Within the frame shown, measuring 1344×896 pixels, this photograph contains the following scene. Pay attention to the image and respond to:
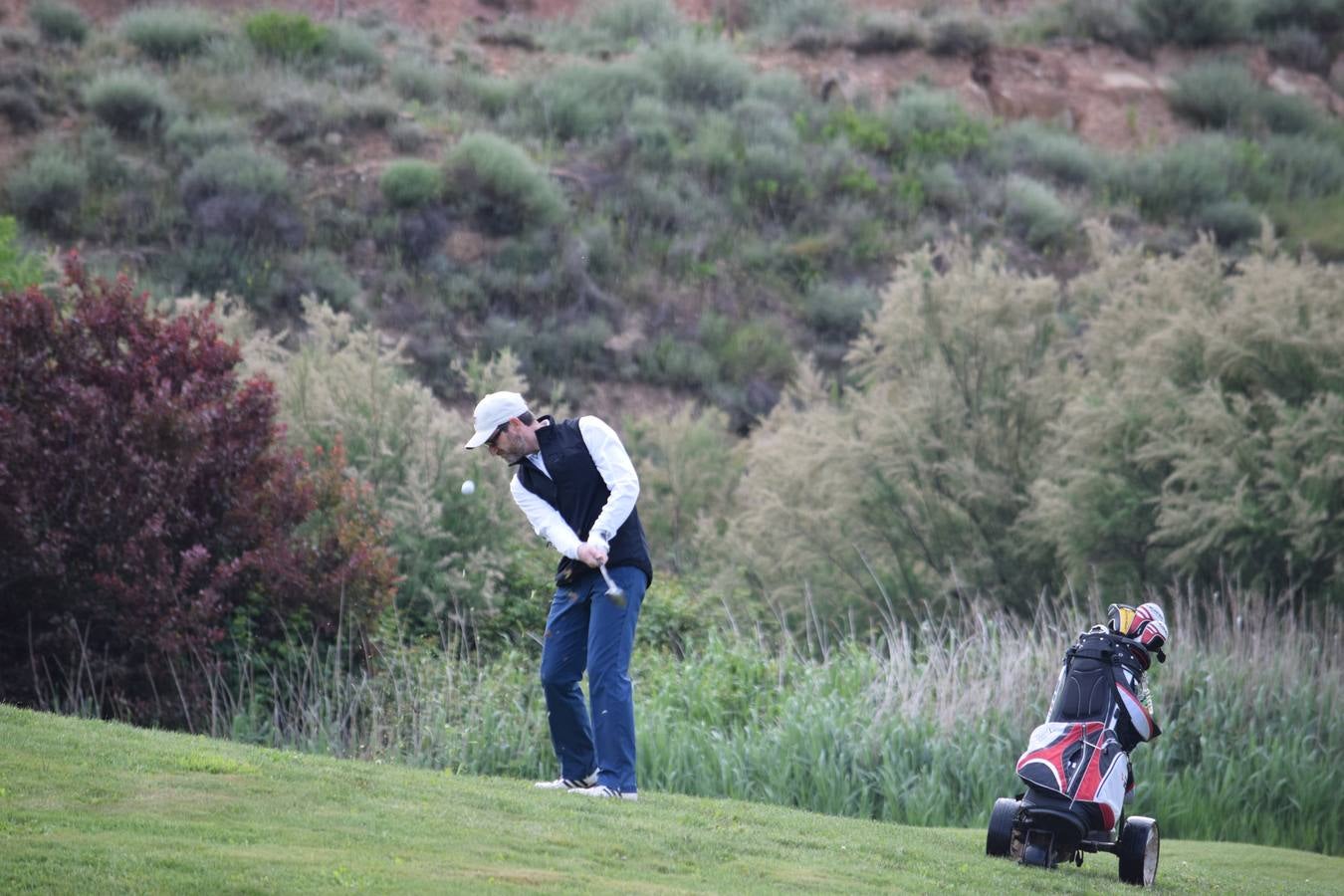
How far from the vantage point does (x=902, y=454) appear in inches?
819

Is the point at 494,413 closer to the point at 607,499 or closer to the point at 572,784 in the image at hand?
the point at 607,499

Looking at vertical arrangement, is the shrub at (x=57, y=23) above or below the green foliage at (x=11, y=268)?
above

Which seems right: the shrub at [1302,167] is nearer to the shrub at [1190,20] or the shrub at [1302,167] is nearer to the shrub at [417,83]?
the shrub at [1190,20]

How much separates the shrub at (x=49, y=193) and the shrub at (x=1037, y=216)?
21917 mm

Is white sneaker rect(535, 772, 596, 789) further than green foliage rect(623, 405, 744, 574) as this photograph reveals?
No

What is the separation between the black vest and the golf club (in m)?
0.27

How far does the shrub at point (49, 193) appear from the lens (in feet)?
103

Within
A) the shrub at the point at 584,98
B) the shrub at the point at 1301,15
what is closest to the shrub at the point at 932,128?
the shrub at the point at 584,98

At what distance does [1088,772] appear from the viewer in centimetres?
809

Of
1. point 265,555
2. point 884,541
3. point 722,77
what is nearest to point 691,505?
point 884,541

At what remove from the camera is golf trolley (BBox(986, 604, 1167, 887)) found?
8.05m

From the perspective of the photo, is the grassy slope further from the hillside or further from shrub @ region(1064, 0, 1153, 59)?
shrub @ region(1064, 0, 1153, 59)

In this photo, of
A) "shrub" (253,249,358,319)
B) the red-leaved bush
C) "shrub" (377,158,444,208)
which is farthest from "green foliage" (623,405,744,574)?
"shrub" (377,158,444,208)

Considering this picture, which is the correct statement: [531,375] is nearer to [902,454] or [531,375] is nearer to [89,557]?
[902,454]
